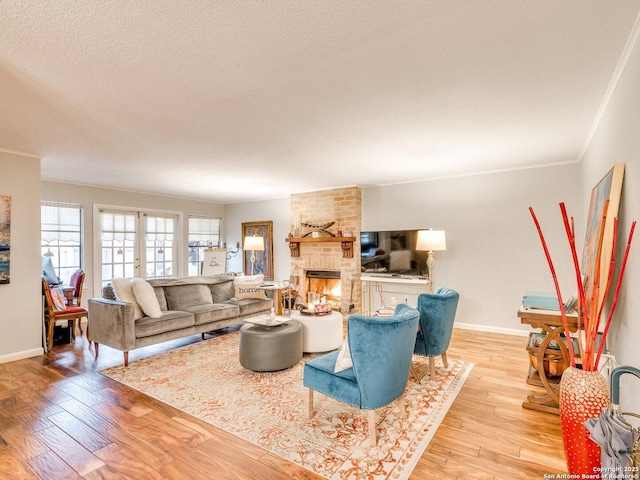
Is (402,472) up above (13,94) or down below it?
below

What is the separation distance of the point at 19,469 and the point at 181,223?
6.01 m

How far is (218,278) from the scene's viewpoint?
535cm

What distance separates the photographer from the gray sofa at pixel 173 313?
143 inches

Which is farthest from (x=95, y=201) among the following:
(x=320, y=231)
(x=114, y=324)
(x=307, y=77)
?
(x=307, y=77)

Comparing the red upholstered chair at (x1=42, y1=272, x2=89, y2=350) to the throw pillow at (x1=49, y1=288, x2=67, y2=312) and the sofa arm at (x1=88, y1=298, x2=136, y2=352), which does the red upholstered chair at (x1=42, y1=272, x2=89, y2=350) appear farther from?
the sofa arm at (x1=88, y1=298, x2=136, y2=352)

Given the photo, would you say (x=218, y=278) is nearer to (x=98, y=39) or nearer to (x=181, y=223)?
(x=181, y=223)

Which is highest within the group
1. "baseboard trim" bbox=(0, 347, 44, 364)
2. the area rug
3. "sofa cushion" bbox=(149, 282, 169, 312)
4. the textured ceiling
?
the textured ceiling

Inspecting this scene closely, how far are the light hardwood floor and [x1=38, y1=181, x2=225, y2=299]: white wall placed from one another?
315 centimetres

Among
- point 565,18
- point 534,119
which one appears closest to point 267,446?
point 565,18

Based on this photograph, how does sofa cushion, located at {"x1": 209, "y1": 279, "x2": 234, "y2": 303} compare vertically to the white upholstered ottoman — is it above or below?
above

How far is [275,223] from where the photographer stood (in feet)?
24.7

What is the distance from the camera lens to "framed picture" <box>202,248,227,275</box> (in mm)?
7590

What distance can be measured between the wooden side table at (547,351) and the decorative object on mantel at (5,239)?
5.37 metres

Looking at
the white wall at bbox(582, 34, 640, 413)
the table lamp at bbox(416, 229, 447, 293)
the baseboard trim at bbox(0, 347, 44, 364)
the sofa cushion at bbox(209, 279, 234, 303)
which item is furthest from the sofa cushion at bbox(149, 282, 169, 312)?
the white wall at bbox(582, 34, 640, 413)
